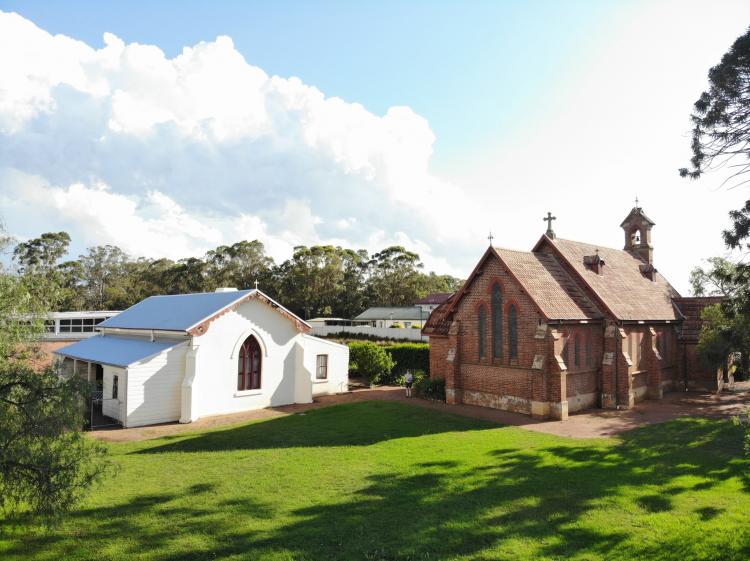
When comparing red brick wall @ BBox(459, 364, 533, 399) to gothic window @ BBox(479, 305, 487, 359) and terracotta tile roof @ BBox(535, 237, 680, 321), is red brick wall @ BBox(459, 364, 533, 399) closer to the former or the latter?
gothic window @ BBox(479, 305, 487, 359)

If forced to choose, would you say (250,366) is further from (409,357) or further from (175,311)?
(409,357)

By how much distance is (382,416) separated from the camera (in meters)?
21.8

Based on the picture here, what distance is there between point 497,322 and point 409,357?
44.4ft

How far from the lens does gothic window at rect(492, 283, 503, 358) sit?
23688mm

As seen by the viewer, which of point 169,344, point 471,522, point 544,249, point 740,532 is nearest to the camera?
point 740,532

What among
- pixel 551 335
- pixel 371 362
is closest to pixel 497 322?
pixel 551 335

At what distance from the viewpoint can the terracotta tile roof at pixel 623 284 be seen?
1025 inches

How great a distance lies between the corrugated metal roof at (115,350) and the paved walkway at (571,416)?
343 cm

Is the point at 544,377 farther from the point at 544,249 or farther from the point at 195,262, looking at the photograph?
the point at 195,262

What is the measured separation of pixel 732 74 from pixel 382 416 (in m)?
17.8

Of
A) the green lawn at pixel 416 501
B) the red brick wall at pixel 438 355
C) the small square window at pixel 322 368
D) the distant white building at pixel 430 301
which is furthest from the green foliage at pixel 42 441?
the distant white building at pixel 430 301

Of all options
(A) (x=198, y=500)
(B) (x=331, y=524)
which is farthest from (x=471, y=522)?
(A) (x=198, y=500)

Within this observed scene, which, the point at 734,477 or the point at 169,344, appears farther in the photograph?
the point at 169,344

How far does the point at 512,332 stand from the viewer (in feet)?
75.9
